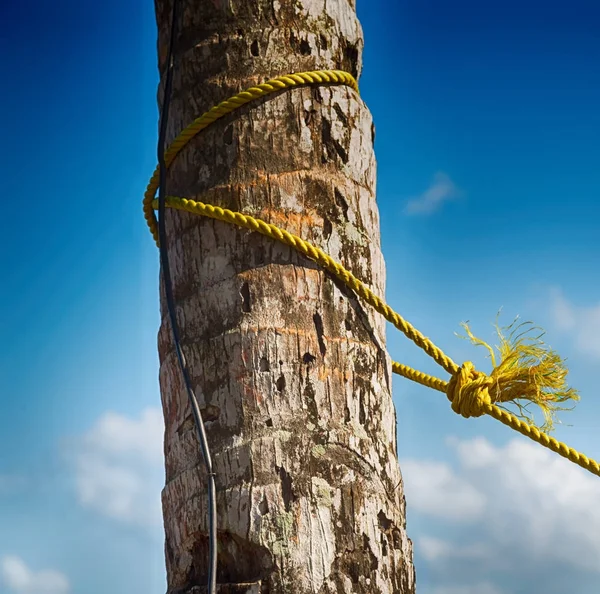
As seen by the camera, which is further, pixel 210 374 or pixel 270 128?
pixel 270 128

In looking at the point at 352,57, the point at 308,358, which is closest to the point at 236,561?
the point at 308,358

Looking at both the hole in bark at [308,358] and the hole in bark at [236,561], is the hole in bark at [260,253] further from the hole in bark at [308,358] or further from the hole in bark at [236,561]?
the hole in bark at [236,561]

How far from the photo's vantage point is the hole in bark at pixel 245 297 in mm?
2711

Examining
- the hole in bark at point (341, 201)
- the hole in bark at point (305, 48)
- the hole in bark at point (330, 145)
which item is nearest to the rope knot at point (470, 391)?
the hole in bark at point (341, 201)

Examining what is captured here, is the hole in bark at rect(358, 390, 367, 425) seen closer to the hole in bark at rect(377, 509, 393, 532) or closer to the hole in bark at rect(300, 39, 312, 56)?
the hole in bark at rect(377, 509, 393, 532)

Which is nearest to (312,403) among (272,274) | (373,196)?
(272,274)

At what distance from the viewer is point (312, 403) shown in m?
2.66

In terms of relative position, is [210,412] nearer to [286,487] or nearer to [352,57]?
[286,487]

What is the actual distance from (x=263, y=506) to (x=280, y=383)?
1.18 ft

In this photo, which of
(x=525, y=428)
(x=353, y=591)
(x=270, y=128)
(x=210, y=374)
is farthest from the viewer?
(x=525, y=428)

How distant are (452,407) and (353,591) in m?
1.07

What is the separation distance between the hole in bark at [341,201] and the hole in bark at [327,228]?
0.23ft

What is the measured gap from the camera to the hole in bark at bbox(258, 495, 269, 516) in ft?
8.30

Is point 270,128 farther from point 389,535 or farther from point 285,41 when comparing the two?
point 389,535
